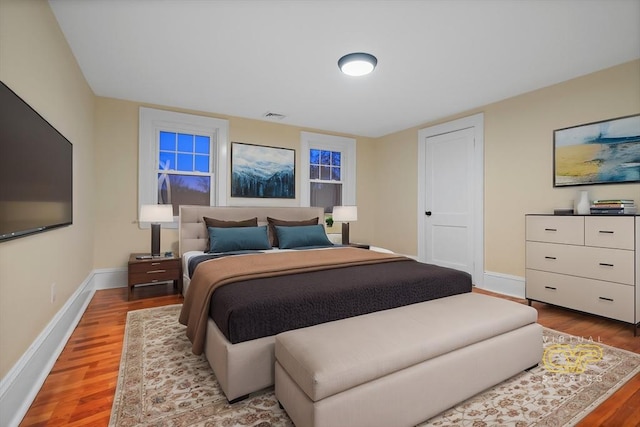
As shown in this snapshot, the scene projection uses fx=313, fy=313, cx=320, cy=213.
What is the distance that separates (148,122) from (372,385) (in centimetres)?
422

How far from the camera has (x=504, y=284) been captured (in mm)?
3961

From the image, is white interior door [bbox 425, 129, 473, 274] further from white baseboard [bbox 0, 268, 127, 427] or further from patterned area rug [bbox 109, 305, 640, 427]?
white baseboard [bbox 0, 268, 127, 427]

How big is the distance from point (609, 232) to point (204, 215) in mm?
4336

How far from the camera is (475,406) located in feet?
5.60

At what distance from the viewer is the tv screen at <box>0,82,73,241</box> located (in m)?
1.40

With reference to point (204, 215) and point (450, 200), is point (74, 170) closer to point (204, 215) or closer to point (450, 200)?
point (204, 215)

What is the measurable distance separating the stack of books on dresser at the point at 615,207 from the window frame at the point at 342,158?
3493 mm

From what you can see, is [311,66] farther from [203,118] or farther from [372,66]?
[203,118]

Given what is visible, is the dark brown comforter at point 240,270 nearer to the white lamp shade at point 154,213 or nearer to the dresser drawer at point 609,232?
the white lamp shade at point 154,213

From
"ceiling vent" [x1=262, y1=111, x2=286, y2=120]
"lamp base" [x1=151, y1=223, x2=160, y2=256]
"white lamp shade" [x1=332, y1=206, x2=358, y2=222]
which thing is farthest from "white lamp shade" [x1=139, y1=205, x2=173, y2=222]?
Result: "white lamp shade" [x1=332, y1=206, x2=358, y2=222]

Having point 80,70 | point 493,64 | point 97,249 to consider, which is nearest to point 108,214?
point 97,249

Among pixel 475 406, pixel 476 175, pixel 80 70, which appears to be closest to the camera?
pixel 475 406

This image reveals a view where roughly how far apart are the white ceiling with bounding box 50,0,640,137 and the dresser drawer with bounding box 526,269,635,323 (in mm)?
2086

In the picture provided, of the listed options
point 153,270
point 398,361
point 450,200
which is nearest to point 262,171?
point 153,270
